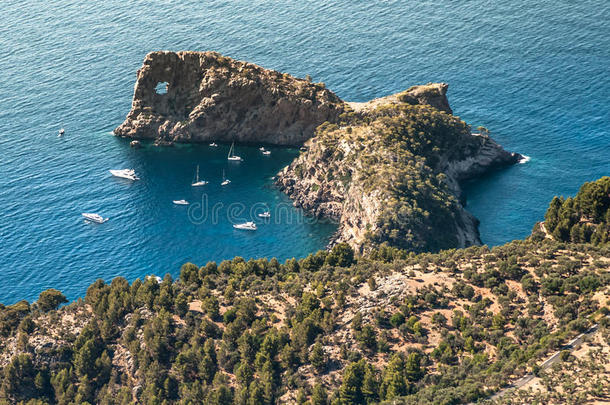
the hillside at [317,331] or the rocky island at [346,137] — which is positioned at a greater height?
the rocky island at [346,137]

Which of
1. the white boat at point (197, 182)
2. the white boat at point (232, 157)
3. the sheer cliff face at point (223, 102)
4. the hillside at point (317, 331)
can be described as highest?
the sheer cliff face at point (223, 102)

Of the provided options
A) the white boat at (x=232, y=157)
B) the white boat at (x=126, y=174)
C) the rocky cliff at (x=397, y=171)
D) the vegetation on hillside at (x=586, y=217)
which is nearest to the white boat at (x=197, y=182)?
the white boat at (x=232, y=157)

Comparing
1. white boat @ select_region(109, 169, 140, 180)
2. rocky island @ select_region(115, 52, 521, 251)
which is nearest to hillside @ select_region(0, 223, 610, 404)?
rocky island @ select_region(115, 52, 521, 251)

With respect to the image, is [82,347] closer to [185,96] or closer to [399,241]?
[399,241]

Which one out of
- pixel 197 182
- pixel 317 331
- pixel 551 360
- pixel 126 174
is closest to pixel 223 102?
pixel 197 182

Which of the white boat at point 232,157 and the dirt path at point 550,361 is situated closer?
the dirt path at point 550,361

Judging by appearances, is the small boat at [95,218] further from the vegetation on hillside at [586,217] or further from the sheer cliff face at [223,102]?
the vegetation on hillside at [586,217]
